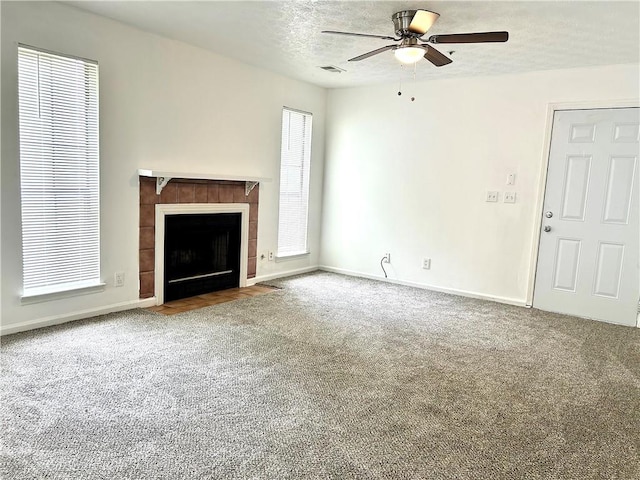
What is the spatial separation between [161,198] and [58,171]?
A: 0.89 meters

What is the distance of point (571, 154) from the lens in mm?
4312

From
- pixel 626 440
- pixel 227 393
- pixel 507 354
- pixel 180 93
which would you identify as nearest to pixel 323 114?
pixel 180 93

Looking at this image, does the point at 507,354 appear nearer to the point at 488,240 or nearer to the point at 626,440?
the point at 626,440

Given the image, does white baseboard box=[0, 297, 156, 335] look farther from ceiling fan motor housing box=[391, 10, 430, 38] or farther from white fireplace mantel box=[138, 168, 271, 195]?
ceiling fan motor housing box=[391, 10, 430, 38]

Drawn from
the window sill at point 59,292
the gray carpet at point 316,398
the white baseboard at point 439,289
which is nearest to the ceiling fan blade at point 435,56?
the gray carpet at point 316,398

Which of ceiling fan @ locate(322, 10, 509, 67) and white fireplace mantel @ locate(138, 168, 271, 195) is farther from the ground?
ceiling fan @ locate(322, 10, 509, 67)

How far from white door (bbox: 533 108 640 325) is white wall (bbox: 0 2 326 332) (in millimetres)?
3063

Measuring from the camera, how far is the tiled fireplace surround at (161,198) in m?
3.95

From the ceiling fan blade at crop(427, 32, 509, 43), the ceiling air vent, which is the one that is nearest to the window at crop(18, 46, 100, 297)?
the ceiling air vent

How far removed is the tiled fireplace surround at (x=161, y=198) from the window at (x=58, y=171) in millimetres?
409

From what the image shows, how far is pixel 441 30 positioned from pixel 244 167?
96.5 inches

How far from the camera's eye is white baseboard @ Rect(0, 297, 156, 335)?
3205mm

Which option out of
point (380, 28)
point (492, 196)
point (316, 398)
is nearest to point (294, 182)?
point (492, 196)

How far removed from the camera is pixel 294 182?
222 inches
